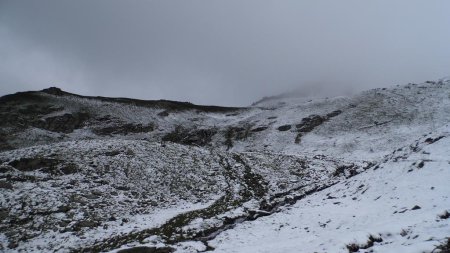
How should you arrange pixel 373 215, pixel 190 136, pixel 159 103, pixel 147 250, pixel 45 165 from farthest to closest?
pixel 159 103
pixel 190 136
pixel 45 165
pixel 373 215
pixel 147 250

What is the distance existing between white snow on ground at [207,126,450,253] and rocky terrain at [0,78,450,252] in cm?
7

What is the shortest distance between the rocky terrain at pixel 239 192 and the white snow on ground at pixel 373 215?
0.07 meters

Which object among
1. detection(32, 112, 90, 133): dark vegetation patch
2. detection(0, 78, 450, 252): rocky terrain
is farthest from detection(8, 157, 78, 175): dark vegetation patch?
detection(32, 112, 90, 133): dark vegetation patch

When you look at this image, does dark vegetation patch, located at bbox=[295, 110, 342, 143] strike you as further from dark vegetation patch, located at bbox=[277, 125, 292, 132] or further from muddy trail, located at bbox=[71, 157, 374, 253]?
muddy trail, located at bbox=[71, 157, 374, 253]

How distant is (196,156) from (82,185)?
12794mm

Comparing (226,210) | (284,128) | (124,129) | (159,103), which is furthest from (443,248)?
(159,103)

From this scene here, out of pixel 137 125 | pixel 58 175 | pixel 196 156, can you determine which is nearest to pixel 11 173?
pixel 58 175

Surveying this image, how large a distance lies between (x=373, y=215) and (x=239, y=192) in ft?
39.5

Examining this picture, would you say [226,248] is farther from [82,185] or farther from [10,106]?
[10,106]

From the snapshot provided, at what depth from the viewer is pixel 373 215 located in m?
17.9

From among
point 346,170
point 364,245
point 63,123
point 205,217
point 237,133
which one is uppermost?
point 63,123

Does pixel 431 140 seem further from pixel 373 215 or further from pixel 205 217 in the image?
pixel 205 217

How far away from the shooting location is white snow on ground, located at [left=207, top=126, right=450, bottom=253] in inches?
546

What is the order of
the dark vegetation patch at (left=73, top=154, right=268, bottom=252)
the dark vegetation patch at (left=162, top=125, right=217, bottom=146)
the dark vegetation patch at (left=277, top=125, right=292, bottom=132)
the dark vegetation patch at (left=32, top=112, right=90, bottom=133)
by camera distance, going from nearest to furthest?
the dark vegetation patch at (left=73, top=154, right=268, bottom=252)
the dark vegetation patch at (left=162, top=125, right=217, bottom=146)
the dark vegetation patch at (left=277, top=125, right=292, bottom=132)
the dark vegetation patch at (left=32, top=112, right=90, bottom=133)
